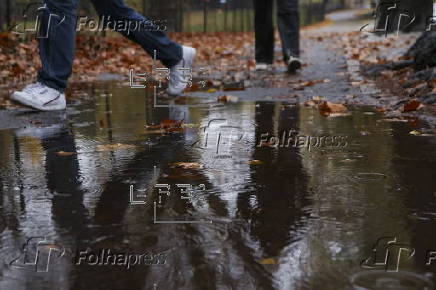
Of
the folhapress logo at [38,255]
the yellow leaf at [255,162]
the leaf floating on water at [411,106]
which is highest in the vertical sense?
the leaf floating on water at [411,106]

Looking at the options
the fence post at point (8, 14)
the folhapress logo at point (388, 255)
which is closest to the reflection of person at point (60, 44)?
the folhapress logo at point (388, 255)

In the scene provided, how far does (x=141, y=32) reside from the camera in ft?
16.2

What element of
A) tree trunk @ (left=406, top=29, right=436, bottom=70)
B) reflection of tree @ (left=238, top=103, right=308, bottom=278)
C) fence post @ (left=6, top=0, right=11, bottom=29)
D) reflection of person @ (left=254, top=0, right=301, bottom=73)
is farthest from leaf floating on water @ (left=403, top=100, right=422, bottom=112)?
fence post @ (left=6, top=0, right=11, bottom=29)

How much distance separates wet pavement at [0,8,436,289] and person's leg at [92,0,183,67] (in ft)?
2.64

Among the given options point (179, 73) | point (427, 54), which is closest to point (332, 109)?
point (179, 73)

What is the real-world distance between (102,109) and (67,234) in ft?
10.4

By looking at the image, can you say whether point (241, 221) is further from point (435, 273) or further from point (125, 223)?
point (435, 273)

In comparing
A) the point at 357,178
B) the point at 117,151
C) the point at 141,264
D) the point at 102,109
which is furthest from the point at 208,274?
the point at 102,109

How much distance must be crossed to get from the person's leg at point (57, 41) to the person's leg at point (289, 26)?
329cm

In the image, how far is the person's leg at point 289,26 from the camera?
742 centimetres

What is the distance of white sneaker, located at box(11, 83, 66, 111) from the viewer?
14.7ft

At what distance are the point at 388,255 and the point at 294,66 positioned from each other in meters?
5.71
